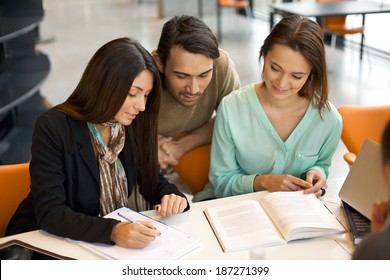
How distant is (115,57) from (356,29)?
464cm

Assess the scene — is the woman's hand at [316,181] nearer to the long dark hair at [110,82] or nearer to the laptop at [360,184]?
the laptop at [360,184]

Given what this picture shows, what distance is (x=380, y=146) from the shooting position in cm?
63

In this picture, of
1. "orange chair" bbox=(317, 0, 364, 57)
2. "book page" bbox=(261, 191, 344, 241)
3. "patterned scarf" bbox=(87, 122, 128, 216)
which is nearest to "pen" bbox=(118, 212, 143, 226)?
"patterned scarf" bbox=(87, 122, 128, 216)

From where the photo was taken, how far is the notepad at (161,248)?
4.31ft

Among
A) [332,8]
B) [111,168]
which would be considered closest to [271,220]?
[111,168]

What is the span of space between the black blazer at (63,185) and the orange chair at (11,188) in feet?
0.32

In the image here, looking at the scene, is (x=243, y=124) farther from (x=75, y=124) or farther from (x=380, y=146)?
(x=380, y=146)

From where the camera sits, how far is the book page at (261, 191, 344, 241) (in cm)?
140

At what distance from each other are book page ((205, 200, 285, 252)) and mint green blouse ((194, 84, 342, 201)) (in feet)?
0.87

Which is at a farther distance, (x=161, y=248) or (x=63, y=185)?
(x=63, y=185)

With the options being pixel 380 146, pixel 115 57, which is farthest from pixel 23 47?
pixel 380 146

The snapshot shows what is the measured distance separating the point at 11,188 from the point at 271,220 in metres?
0.90

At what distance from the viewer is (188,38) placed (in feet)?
6.03

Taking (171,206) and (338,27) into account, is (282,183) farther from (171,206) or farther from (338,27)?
(338,27)
